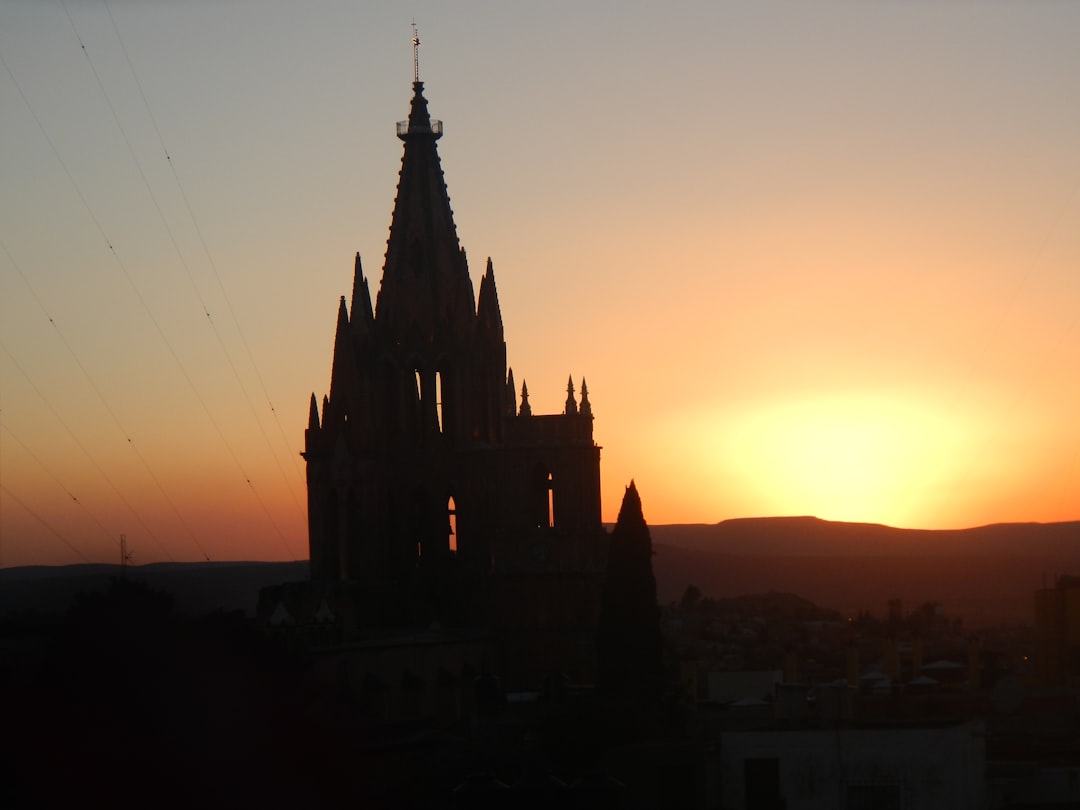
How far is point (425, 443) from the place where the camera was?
82562 mm

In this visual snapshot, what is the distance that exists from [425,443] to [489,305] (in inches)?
214

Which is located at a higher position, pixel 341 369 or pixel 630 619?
pixel 341 369

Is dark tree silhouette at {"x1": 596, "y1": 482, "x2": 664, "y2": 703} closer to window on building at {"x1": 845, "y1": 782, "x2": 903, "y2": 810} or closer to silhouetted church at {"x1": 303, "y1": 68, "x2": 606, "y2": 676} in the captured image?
silhouetted church at {"x1": 303, "y1": 68, "x2": 606, "y2": 676}

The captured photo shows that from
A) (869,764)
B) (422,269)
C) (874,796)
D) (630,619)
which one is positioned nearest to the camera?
(869,764)

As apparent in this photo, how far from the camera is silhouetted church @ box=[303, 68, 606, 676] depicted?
8112cm

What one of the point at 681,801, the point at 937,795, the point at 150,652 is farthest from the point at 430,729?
the point at 937,795

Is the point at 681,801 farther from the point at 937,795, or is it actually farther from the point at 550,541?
the point at 550,541

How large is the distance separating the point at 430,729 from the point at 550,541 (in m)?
19.0

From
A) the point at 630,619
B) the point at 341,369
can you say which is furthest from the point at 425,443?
the point at 630,619

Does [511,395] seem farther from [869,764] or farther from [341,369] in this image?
[869,764]

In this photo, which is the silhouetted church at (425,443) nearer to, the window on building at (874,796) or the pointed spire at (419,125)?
the pointed spire at (419,125)

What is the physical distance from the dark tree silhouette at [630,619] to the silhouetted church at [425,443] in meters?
10.1

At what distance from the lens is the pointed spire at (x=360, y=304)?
271 feet

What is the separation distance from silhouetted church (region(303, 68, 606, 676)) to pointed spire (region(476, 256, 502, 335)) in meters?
0.07
